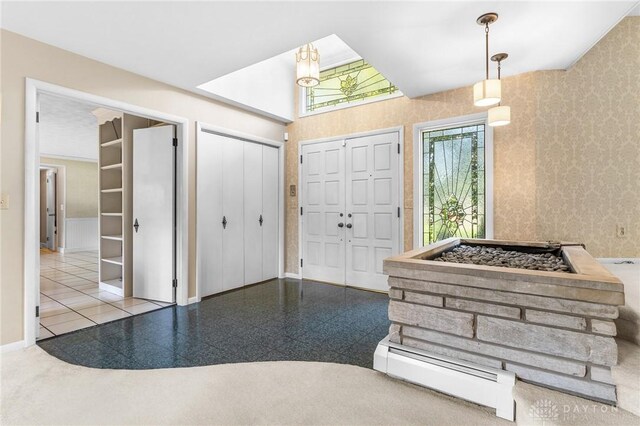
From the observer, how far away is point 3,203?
2.45 m

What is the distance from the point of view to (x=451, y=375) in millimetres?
1810

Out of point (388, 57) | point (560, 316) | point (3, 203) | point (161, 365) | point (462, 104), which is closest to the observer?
point (560, 316)

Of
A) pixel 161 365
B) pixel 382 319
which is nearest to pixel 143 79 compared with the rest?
pixel 161 365

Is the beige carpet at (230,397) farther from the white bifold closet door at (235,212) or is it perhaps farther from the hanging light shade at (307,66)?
the hanging light shade at (307,66)

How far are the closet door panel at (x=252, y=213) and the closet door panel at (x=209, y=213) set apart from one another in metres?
0.44

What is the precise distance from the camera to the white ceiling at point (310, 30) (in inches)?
86.7

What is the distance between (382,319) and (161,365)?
6.63 ft

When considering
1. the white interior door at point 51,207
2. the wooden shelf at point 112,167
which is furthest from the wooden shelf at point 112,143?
the white interior door at point 51,207

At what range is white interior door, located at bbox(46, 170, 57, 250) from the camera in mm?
8242

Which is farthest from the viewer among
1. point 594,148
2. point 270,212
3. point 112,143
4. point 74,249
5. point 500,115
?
point 74,249

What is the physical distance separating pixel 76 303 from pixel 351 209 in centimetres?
361

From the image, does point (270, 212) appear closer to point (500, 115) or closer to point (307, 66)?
point (307, 66)

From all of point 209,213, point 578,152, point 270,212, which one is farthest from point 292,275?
point 578,152

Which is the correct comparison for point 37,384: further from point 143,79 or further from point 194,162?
point 143,79
